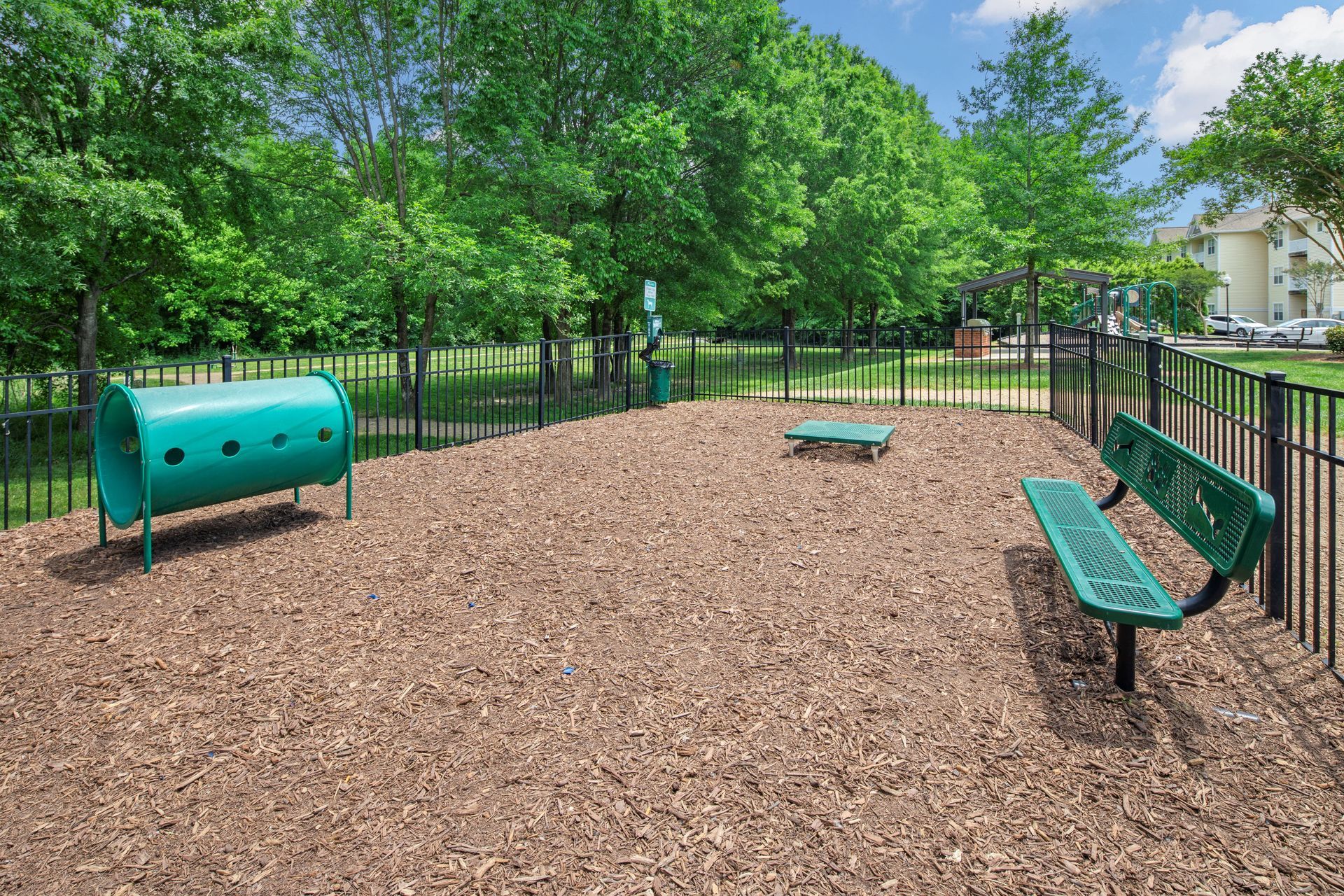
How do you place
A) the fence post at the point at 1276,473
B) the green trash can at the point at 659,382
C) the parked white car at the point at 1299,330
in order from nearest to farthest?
the fence post at the point at 1276,473 < the green trash can at the point at 659,382 < the parked white car at the point at 1299,330

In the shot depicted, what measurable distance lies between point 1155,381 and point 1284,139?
2104cm

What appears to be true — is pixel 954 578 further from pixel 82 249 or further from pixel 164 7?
pixel 164 7

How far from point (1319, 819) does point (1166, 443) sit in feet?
7.19

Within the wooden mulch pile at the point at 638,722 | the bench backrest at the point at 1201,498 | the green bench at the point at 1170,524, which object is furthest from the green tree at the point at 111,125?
the bench backrest at the point at 1201,498

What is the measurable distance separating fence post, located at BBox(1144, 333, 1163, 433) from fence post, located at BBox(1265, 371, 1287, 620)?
3.13m

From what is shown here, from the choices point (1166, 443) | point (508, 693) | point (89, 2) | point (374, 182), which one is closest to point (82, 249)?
point (89, 2)

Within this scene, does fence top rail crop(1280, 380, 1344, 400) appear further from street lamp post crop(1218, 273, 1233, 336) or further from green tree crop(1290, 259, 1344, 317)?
green tree crop(1290, 259, 1344, 317)

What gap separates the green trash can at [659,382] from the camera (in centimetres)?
1458

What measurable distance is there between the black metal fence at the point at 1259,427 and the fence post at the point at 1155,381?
0.01 meters

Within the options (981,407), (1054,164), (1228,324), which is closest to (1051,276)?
(1054,164)

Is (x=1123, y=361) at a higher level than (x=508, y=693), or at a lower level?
higher

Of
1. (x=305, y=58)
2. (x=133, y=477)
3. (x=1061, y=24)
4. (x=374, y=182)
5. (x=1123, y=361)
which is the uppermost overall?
(x=1061, y=24)

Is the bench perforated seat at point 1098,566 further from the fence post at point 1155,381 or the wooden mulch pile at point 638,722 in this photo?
the fence post at point 1155,381

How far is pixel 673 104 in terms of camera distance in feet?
60.8
